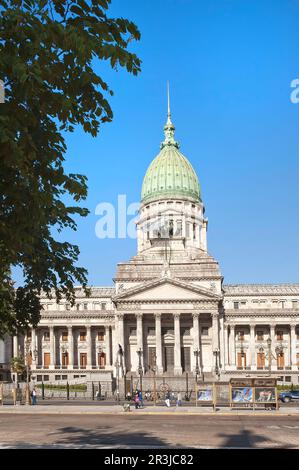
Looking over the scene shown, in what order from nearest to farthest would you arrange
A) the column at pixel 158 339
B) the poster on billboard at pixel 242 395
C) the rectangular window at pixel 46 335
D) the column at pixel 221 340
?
the poster on billboard at pixel 242 395, the column at pixel 158 339, the column at pixel 221 340, the rectangular window at pixel 46 335

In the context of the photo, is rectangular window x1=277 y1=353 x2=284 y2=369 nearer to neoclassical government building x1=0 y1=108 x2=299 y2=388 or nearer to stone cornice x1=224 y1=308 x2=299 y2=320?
neoclassical government building x1=0 y1=108 x2=299 y2=388

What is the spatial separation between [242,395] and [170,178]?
7845 cm

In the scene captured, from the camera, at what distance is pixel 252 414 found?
1913 inches

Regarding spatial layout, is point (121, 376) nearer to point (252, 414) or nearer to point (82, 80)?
point (252, 414)

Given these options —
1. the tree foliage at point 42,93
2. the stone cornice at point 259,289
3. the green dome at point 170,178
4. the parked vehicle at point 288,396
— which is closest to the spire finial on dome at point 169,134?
the green dome at point 170,178

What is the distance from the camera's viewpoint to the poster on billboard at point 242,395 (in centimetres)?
5353

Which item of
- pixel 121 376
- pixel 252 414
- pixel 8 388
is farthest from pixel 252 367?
pixel 252 414

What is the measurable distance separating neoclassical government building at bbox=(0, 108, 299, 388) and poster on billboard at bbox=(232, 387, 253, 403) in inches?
1429

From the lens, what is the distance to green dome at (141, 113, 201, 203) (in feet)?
418

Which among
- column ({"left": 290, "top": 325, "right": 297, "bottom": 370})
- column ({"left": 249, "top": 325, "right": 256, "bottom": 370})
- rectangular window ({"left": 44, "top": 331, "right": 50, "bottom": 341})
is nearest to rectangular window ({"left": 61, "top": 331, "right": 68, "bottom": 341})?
rectangular window ({"left": 44, "top": 331, "right": 50, "bottom": 341})

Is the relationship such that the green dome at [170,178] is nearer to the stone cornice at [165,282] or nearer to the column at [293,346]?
the stone cornice at [165,282]

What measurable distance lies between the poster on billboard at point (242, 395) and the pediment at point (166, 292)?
144 feet
